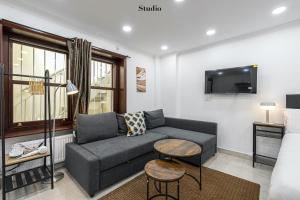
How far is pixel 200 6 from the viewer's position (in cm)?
209

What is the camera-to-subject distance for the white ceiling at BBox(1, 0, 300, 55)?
2045mm

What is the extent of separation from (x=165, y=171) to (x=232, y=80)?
8.14ft

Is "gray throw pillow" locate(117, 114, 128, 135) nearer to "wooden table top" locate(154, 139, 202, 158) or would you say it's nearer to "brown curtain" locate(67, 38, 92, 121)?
"brown curtain" locate(67, 38, 92, 121)

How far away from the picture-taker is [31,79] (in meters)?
2.39

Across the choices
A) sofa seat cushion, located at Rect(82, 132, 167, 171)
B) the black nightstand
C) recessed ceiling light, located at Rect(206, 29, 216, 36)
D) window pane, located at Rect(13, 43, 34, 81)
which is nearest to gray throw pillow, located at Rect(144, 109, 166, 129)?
sofa seat cushion, located at Rect(82, 132, 167, 171)

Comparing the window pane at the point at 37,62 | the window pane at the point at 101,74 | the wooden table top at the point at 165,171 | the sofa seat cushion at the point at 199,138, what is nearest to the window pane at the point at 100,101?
the window pane at the point at 101,74

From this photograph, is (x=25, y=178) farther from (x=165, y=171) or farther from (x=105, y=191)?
(x=165, y=171)

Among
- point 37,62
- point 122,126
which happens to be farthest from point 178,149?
point 37,62

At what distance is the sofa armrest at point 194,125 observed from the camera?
10.5 ft

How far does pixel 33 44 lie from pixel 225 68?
3.64m

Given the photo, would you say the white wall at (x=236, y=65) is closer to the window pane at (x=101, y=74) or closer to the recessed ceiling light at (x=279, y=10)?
the recessed ceiling light at (x=279, y=10)

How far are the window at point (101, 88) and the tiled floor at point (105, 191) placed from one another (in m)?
1.36

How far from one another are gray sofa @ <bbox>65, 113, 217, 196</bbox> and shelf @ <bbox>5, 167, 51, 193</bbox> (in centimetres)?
34

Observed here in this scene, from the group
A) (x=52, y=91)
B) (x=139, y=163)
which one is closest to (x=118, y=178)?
(x=139, y=163)
